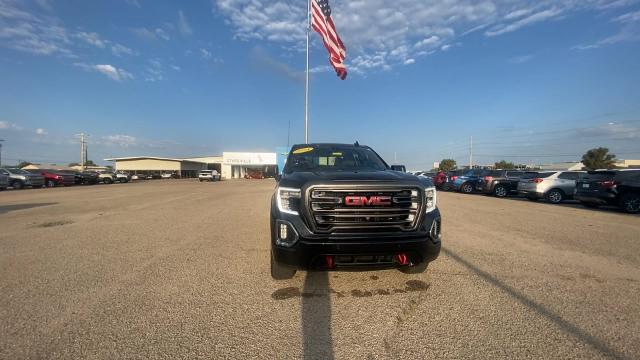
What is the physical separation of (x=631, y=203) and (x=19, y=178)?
3626cm

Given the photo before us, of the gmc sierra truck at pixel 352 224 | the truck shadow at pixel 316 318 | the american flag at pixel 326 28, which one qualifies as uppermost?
the american flag at pixel 326 28

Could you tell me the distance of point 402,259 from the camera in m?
3.27

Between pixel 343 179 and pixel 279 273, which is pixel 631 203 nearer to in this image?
pixel 343 179

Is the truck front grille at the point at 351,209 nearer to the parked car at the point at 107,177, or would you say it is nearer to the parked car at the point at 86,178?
the parked car at the point at 86,178

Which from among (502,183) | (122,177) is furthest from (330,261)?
(122,177)

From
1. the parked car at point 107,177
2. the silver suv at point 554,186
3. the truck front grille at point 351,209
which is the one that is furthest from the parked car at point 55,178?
the silver suv at point 554,186

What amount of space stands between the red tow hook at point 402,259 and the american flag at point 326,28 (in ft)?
47.7

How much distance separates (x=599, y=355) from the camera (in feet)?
7.74

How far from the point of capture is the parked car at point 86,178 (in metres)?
33.8

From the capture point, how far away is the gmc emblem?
3.28m

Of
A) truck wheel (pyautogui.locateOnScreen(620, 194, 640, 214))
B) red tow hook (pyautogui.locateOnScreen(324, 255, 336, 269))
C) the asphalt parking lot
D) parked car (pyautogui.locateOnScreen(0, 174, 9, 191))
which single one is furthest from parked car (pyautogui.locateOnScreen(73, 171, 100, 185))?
A: truck wheel (pyautogui.locateOnScreen(620, 194, 640, 214))

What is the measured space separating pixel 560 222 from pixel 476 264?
5680 mm

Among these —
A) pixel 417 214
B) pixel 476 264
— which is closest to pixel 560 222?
pixel 476 264

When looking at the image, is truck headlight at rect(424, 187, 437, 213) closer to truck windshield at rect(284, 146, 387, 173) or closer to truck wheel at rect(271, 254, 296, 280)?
truck windshield at rect(284, 146, 387, 173)
